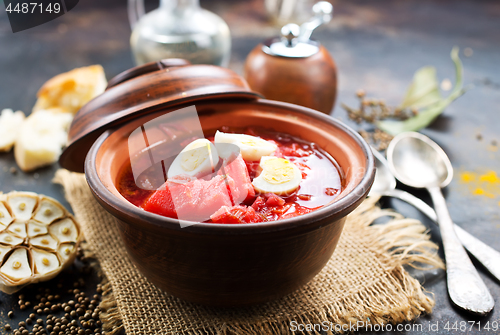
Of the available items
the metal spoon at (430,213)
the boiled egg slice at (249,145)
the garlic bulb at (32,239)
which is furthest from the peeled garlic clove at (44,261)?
the metal spoon at (430,213)

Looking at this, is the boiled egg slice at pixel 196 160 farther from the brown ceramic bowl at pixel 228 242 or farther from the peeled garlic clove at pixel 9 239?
the peeled garlic clove at pixel 9 239

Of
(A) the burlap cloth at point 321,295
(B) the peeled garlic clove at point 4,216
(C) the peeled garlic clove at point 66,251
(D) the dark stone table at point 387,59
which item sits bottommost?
(D) the dark stone table at point 387,59

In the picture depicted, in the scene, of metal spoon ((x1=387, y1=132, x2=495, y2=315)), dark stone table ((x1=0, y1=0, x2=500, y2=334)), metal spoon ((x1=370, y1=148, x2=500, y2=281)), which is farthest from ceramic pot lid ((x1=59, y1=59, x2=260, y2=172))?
metal spoon ((x1=387, y1=132, x2=495, y2=315))

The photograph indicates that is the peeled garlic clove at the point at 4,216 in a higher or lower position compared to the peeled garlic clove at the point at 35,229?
higher

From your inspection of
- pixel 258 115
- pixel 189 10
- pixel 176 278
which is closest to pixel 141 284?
pixel 176 278

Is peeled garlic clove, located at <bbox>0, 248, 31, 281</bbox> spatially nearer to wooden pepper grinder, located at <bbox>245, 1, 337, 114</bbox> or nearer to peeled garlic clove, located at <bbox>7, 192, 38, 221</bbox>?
peeled garlic clove, located at <bbox>7, 192, 38, 221</bbox>

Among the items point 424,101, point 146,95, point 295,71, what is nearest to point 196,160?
point 146,95

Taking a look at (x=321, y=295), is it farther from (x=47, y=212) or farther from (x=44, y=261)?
(x=47, y=212)

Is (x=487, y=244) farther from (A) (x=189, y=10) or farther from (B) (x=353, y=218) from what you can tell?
(A) (x=189, y=10)
